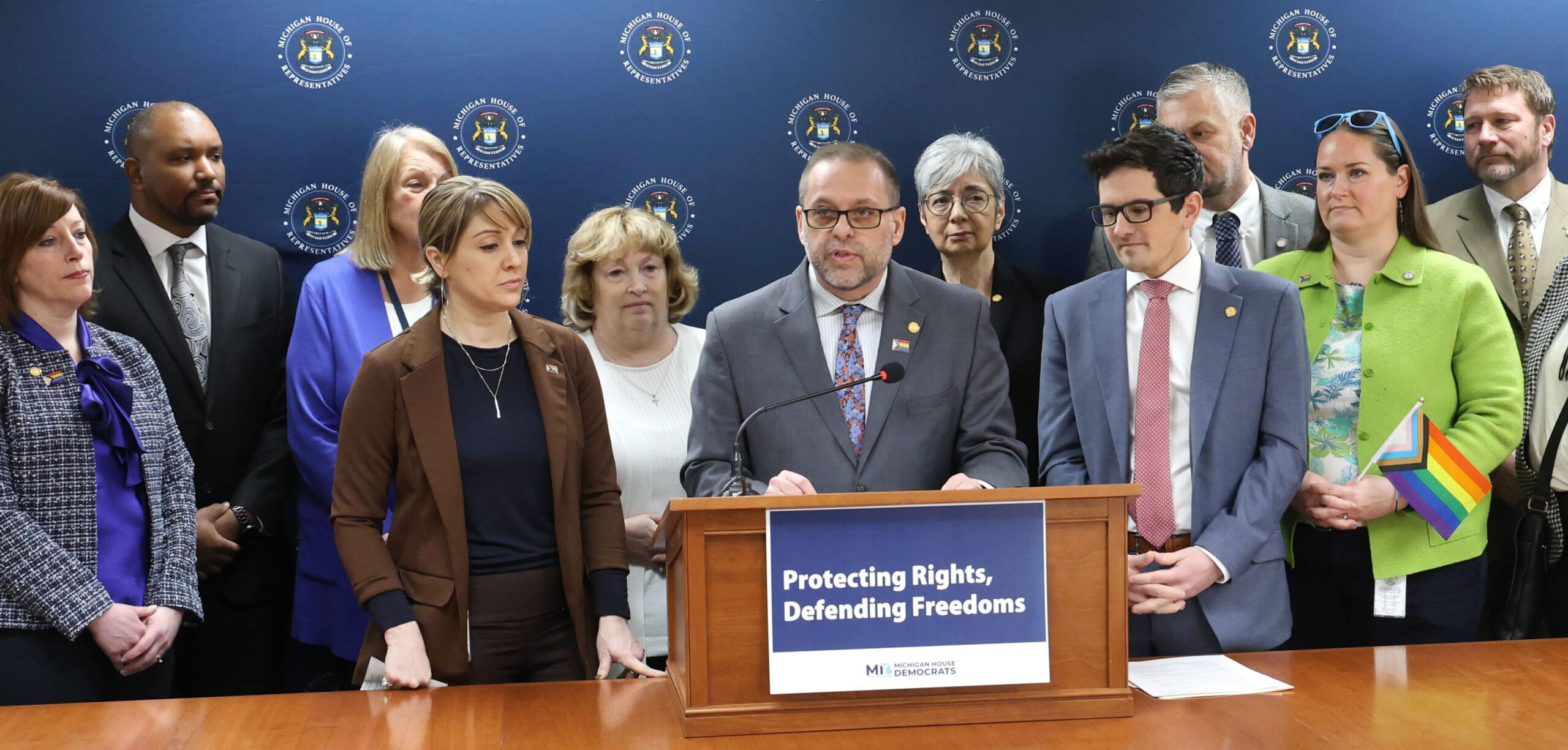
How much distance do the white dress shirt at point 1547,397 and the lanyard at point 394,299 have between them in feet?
10.3

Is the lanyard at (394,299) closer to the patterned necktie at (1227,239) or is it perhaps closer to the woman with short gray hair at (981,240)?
the woman with short gray hair at (981,240)

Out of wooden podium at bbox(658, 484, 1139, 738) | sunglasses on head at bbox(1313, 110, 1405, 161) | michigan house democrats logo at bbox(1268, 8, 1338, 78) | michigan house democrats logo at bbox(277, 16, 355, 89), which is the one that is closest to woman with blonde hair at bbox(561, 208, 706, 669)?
michigan house democrats logo at bbox(277, 16, 355, 89)

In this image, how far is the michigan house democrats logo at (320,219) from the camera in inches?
148

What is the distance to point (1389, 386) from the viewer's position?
3.12 meters

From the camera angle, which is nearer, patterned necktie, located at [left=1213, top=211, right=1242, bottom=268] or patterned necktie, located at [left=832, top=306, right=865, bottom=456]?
patterned necktie, located at [left=832, top=306, right=865, bottom=456]

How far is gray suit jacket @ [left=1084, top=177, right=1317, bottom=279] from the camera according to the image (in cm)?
374

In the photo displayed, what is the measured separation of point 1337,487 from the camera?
3002mm

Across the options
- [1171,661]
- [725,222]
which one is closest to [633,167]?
[725,222]

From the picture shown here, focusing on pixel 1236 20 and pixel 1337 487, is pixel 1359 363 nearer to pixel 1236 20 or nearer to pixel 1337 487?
pixel 1337 487

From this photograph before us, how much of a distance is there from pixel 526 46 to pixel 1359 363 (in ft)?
8.39

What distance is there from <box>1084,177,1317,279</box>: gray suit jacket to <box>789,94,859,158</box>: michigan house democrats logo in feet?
2.87

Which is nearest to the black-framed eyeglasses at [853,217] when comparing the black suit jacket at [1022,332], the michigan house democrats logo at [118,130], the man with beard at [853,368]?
the man with beard at [853,368]

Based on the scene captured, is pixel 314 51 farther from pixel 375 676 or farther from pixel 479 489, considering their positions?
pixel 375 676

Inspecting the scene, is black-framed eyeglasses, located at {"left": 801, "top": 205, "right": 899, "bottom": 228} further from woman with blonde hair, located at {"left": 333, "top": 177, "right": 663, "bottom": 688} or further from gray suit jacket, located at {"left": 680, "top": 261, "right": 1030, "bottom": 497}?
woman with blonde hair, located at {"left": 333, "top": 177, "right": 663, "bottom": 688}
